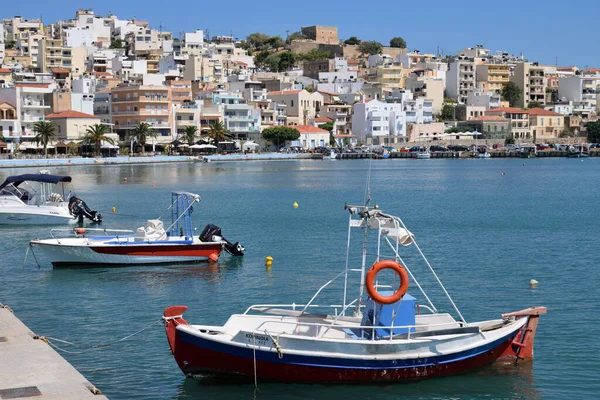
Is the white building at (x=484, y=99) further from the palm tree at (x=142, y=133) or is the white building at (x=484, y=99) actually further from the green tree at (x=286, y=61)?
the palm tree at (x=142, y=133)

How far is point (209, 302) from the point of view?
22.6 m

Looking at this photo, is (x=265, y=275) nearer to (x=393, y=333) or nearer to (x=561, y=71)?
(x=393, y=333)

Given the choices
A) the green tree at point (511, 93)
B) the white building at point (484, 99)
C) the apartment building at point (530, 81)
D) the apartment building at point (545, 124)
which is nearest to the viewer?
the apartment building at point (545, 124)

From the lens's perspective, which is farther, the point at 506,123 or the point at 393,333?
the point at 506,123

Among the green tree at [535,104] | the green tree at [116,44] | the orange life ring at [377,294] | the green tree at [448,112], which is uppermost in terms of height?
the green tree at [116,44]

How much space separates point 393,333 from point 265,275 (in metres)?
11.3

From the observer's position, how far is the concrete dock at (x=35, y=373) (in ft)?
41.9

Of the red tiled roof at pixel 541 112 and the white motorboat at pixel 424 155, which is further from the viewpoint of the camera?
the red tiled roof at pixel 541 112

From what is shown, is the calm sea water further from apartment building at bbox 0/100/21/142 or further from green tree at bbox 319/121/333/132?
green tree at bbox 319/121/333/132

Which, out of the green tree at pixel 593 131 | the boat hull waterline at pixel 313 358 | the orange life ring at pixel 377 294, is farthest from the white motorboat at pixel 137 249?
the green tree at pixel 593 131

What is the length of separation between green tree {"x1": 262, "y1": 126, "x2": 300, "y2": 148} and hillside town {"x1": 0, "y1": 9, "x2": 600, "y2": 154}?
19 cm

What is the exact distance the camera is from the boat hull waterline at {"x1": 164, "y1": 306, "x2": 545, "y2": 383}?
15.0 metres

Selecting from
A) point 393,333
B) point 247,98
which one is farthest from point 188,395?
point 247,98

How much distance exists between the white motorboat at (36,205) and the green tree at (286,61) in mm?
140702
